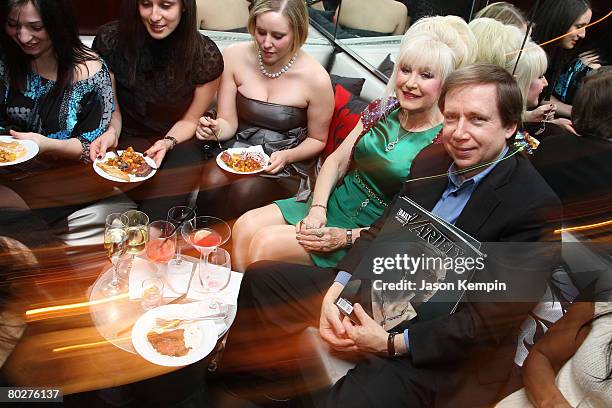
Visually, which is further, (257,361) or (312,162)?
(312,162)

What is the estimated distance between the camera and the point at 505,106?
1645mm

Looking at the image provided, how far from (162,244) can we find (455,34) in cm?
138

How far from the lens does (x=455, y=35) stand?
2193 mm

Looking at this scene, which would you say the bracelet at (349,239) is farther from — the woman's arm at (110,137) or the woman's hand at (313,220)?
the woman's arm at (110,137)

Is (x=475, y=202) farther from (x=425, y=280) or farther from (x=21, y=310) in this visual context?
(x=21, y=310)

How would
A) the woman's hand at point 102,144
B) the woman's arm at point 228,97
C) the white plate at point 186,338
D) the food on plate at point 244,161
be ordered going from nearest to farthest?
the white plate at point 186,338 → the woman's hand at point 102,144 → the food on plate at point 244,161 → the woman's arm at point 228,97

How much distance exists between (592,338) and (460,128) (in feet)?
2.24

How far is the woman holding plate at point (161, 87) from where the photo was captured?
247 cm

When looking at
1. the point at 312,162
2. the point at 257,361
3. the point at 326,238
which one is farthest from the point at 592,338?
the point at 312,162

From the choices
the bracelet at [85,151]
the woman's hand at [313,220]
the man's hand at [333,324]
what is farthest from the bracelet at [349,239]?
the bracelet at [85,151]

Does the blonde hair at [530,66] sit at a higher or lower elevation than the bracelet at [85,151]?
higher

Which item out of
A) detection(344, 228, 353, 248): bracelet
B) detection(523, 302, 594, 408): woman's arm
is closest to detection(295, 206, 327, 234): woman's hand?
detection(344, 228, 353, 248): bracelet

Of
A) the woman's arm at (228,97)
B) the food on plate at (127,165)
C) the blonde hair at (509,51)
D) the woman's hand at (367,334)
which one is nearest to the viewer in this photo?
the woman's hand at (367,334)

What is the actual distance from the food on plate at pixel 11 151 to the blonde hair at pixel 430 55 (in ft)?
5.03
